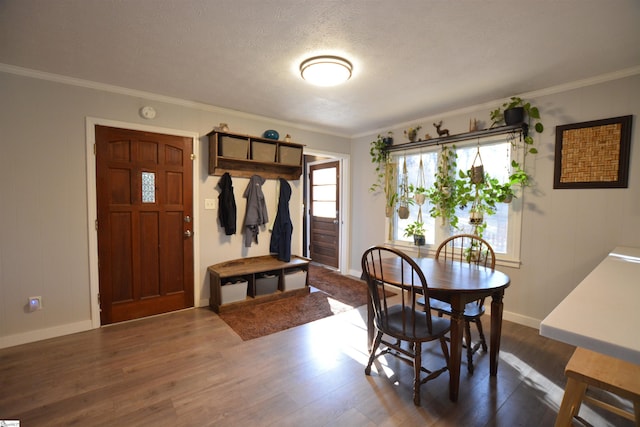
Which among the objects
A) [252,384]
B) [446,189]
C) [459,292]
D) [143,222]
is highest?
[446,189]

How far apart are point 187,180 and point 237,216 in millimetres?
749

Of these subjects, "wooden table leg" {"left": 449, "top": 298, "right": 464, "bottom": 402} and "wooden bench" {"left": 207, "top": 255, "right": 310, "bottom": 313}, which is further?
"wooden bench" {"left": 207, "top": 255, "right": 310, "bottom": 313}

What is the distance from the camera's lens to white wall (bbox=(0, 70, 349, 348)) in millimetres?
2402

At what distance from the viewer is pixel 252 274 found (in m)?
3.46

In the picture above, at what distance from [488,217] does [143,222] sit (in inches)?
146

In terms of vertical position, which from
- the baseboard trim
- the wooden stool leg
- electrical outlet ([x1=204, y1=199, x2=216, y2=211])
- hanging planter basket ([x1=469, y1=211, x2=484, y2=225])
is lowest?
the baseboard trim

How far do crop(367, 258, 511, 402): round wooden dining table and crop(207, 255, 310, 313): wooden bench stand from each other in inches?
63.5

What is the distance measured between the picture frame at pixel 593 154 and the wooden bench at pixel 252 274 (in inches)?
117

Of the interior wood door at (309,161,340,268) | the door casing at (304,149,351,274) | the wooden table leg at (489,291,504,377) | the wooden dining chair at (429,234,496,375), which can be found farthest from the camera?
the interior wood door at (309,161,340,268)

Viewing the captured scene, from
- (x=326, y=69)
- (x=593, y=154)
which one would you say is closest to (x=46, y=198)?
(x=326, y=69)

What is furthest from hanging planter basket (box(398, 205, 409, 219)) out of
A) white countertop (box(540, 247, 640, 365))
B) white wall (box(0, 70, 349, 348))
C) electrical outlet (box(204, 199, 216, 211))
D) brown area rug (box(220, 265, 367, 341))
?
white wall (box(0, 70, 349, 348))

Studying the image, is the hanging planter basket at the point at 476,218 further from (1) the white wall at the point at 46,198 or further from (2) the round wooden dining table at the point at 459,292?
(1) the white wall at the point at 46,198

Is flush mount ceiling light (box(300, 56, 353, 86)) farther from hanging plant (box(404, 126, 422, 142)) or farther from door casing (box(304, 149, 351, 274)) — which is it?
door casing (box(304, 149, 351, 274))

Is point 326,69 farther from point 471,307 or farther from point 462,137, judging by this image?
point 471,307
